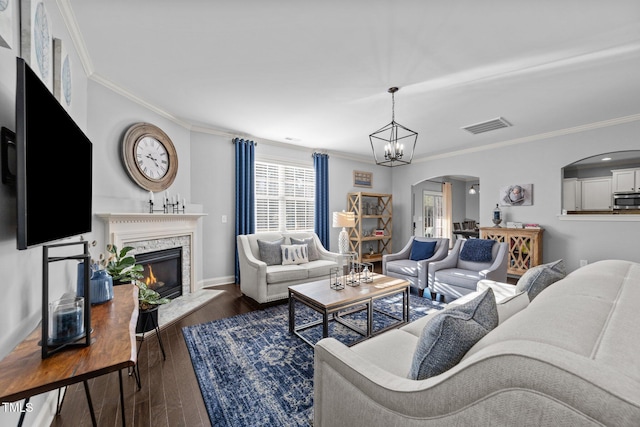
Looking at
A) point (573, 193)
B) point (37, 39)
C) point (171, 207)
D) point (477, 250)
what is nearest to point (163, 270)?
point (171, 207)

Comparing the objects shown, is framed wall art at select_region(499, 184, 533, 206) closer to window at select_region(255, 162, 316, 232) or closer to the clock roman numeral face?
window at select_region(255, 162, 316, 232)

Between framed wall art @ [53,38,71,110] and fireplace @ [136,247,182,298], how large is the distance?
6.02 ft

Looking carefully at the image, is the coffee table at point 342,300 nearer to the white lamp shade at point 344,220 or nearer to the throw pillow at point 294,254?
the throw pillow at point 294,254

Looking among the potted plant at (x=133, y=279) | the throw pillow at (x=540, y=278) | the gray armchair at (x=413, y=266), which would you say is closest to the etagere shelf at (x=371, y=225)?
the gray armchair at (x=413, y=266)

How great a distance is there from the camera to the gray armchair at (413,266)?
3.75 m

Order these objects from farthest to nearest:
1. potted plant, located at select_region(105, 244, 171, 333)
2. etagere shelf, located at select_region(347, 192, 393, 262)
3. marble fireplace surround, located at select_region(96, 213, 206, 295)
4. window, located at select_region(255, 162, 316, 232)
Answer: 1. etagere shelf, located at select_region(347, 192, 393, 262)
2. window, located at select_region(255, 162, 316, 232)
3. marble fireplace surround, located at select_region(96, 213, 206, 295)
4. potted plant, located at select_region(105, 244, 171, 333)

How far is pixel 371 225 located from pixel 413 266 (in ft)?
8.71

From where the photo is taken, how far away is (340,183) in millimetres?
6051

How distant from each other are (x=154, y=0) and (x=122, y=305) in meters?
2.01

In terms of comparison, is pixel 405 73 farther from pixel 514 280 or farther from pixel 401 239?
pixel 401 239

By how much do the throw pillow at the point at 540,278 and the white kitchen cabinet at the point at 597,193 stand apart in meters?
6.64

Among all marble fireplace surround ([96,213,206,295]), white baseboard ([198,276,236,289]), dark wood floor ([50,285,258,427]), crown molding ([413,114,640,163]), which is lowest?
dark wood floor ([50,285,258,427])

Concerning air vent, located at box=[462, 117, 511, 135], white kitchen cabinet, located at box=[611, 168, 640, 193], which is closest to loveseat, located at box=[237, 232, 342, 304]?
air vent, located at box=[462, 117, 511, 135]

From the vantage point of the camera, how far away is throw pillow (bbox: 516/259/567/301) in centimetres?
167
